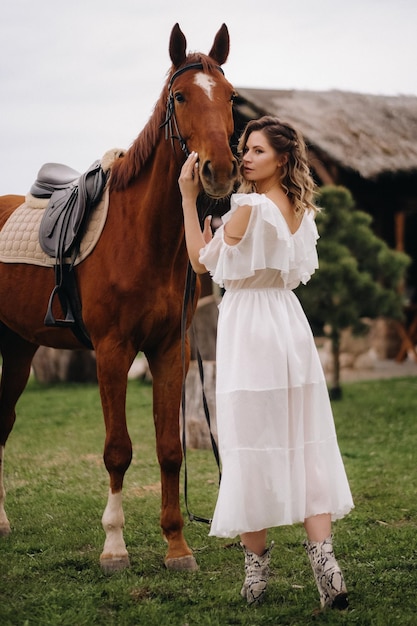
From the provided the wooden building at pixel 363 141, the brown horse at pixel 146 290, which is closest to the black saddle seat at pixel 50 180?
the brown horse at pixel 146 290

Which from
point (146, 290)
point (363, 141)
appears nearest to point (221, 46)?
point (146, 290)

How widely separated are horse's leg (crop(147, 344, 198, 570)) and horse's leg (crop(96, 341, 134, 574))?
0.62 ft

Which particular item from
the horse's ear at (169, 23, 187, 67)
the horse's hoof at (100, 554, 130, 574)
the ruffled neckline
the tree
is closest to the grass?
the horse's hoof at (100, 554, 130, 574)

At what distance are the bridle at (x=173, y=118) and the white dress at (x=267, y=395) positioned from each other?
543mm

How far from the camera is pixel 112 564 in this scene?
3.86 meters

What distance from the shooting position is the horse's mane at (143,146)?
3736mm

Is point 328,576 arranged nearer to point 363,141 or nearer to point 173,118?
point 173,118

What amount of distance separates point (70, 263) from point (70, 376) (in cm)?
846

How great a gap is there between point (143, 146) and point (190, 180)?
709 millimetres

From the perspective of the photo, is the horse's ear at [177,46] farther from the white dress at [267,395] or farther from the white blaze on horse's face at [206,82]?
→ the white dress at [267,395]

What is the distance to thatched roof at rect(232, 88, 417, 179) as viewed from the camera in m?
13.1

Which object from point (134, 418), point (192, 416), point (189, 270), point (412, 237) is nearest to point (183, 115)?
point (189, 270)

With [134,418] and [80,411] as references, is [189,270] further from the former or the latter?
[80,411]

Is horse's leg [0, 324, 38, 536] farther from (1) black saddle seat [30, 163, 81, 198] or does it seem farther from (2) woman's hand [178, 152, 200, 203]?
(2) woman's hand [178, 152, 200, 203]
